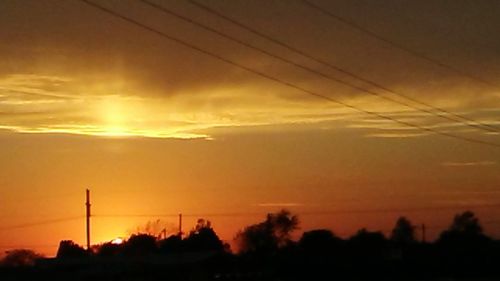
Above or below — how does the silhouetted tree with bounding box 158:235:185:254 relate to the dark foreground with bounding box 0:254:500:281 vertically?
above

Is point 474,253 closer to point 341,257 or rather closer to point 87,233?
point 341,257

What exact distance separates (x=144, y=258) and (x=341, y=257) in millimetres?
18345

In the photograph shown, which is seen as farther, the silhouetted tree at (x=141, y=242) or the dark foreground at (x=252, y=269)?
the silhouetted tree at (x=141, y=242)

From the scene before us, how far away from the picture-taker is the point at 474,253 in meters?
103

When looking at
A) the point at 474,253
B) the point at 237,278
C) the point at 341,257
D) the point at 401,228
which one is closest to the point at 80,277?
the point at 237,278

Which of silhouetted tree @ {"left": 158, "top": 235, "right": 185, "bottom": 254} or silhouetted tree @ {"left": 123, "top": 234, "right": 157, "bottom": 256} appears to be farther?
silhouetted tree @ {"left": 123, "top": 234, "right": 157, "bottom": 256}

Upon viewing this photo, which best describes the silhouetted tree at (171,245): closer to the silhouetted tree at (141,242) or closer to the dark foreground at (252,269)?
the silhouetted tree at (141,242)

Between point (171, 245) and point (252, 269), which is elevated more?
point (171, 245)

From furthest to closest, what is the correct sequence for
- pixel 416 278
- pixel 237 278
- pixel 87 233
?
pixel 87 233, pixel 416 278, pixel 237 278

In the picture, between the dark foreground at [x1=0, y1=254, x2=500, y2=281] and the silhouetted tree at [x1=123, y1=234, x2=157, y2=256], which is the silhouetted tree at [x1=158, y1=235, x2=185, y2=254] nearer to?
the silhouetted tree at [x1=123, y1=234, x2=157, y2=256]

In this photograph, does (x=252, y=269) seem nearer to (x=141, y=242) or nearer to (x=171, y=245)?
(x=171, y=245)

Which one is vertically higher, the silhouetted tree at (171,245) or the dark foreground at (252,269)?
the silhouetted tree at (171,245)

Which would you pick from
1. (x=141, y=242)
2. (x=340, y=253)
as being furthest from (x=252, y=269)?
(x=141, y=242)

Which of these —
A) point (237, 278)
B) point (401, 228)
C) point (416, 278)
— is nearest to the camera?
point (237, 278)
